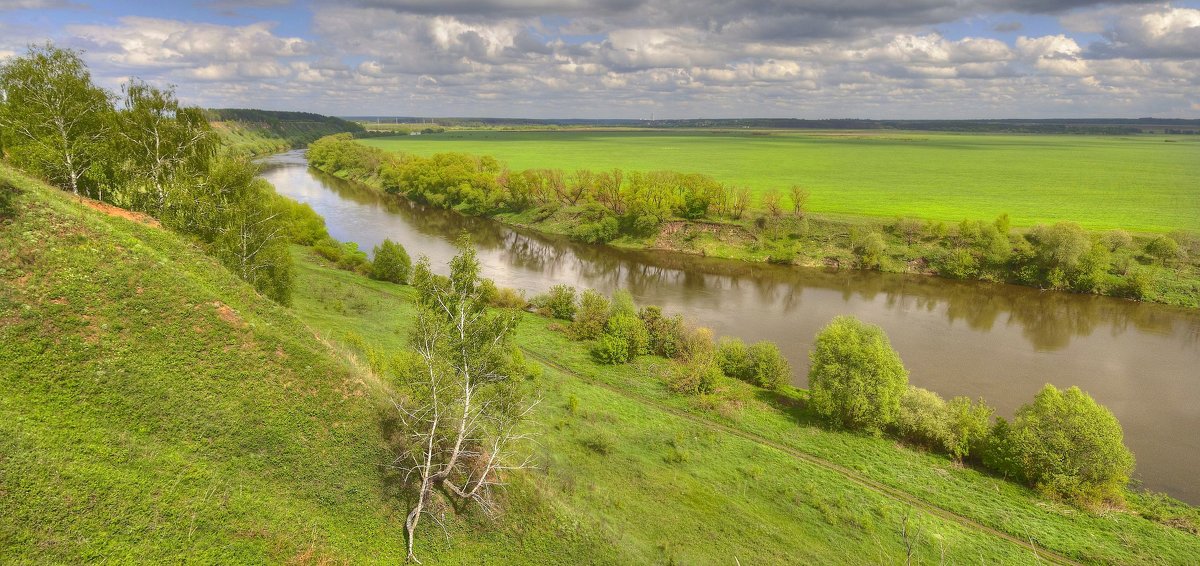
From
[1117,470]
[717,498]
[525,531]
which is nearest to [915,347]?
[1117,470]

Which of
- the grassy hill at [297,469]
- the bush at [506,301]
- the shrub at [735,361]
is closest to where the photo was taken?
the grassy hill at [297,469]

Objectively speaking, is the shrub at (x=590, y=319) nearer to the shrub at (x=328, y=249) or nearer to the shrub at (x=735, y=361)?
the shrub at (x=735, y=361)

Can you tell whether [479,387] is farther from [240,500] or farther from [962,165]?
[962,165]

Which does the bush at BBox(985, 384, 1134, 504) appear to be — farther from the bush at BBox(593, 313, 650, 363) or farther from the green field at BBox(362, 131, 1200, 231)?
the green field at BBox(362, 131, 1200, 231)

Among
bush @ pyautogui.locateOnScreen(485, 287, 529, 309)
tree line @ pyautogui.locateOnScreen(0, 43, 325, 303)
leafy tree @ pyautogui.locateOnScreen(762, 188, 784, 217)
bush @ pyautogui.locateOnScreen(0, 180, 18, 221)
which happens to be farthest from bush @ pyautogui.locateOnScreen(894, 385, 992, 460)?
leafy tree @ pyautogui.locateOnScreen(762, 188, 784, 217)

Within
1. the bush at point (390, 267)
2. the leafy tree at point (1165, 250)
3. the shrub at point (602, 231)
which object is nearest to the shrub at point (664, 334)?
the bush at point (390, 267)
